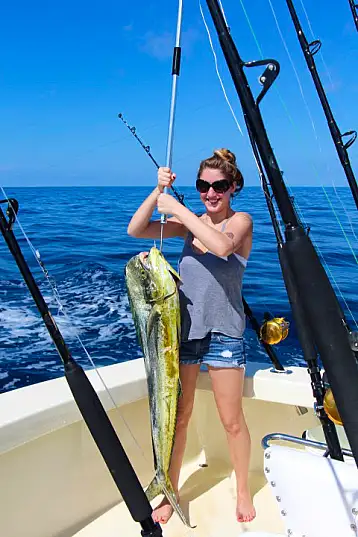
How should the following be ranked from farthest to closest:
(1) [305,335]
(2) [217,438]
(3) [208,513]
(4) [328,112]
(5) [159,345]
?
(4) [328,112] < (2) [217,438] < (3) [208,513] < (5) [159,345] < (1) [305,335]

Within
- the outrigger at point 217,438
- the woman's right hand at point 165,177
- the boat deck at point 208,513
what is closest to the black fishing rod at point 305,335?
the outrigger at point 217,438

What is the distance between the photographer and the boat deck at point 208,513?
2.47 meters

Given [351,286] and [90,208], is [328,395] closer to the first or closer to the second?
[351,286]

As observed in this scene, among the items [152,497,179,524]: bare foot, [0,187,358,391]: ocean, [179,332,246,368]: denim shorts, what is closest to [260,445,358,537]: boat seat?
[179,332,246,368]: denim shorts

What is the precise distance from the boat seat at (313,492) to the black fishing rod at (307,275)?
419 mm

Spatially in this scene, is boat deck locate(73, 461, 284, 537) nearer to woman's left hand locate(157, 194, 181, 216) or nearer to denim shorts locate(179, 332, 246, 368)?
denim shorts locate(179, 332, 246, 368)

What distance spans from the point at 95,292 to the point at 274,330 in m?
5.08

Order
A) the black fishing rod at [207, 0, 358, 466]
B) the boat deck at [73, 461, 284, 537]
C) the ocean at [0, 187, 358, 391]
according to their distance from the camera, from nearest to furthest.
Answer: the black fishing rod at [207, 0, 358, 466], the boat deck at [73, 461, 284, 537], the ocean at [0, 187, 358, 391]

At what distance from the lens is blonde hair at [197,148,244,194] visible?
235cm

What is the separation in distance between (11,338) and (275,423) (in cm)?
374

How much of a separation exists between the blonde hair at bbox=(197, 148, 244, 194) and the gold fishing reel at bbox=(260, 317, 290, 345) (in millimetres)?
695

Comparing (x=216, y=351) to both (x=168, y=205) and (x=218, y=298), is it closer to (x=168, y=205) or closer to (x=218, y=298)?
(x=218, y=298)

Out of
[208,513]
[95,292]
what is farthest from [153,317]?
[95,292]

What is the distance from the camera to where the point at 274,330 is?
2537 mm
